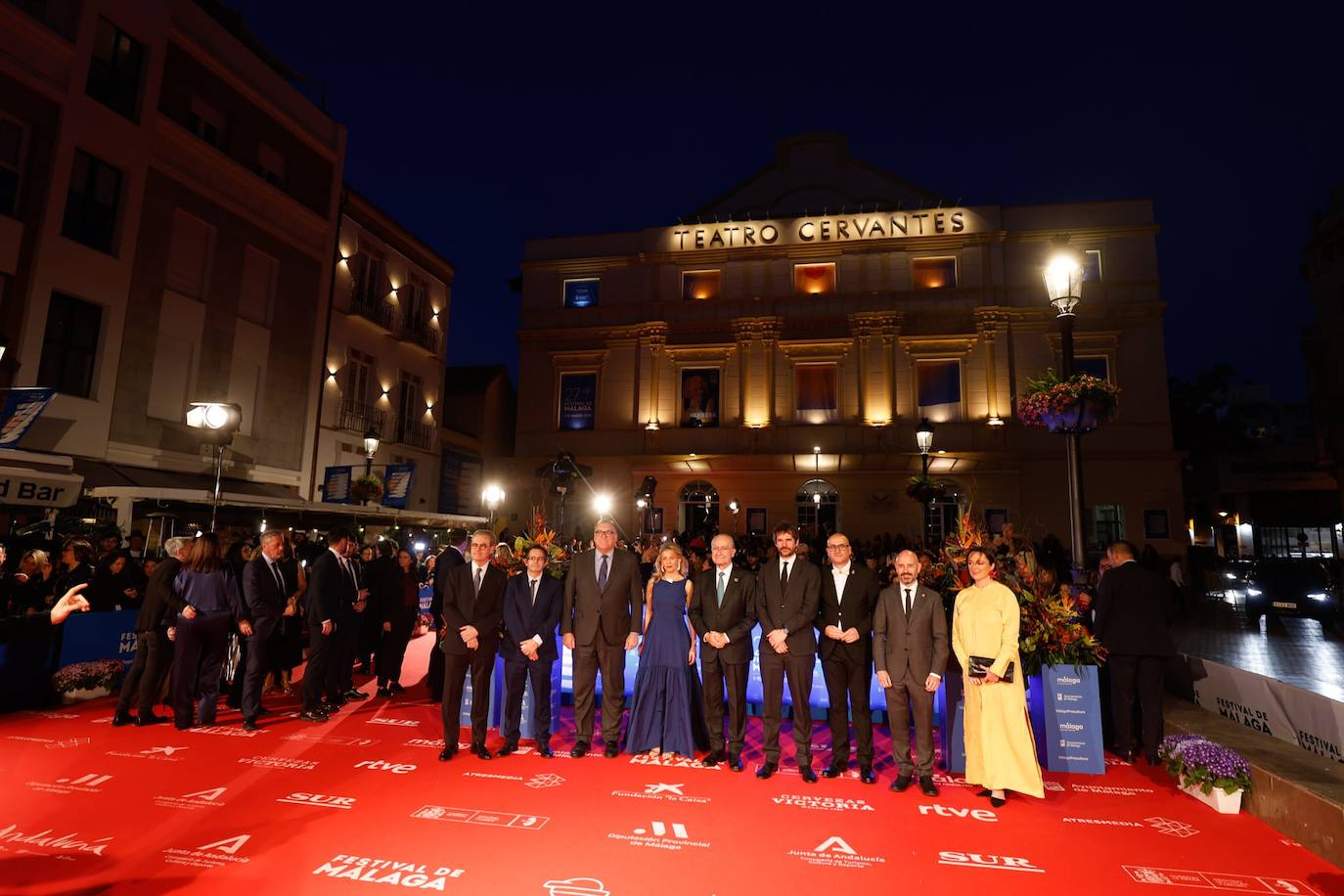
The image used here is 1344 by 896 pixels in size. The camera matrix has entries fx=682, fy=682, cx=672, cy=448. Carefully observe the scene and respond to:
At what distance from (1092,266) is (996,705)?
86.1 ft

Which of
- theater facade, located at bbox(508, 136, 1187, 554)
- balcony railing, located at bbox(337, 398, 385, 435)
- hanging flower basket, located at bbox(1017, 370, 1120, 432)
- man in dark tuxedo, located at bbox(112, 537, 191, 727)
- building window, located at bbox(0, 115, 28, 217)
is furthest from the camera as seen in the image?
theater facade, located at bbox(508, 136, 1187, 554)

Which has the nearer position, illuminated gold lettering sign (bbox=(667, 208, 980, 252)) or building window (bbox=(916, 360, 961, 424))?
building window (bbox=(916, 360, 961, 424))

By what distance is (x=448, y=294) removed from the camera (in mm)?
28547

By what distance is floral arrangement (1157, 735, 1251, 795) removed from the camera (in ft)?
16.9

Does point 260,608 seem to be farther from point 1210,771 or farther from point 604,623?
point 1210,771

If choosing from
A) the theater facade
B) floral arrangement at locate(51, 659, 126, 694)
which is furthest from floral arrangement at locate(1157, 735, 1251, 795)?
the theater facade

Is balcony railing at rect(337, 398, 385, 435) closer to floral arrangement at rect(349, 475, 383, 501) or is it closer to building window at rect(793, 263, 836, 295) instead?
floral arrangement at rect(349, 475, 383, 501)

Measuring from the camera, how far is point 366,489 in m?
17.9

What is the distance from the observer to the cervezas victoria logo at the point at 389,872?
3.93 m

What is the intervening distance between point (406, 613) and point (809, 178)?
26145 millimetres

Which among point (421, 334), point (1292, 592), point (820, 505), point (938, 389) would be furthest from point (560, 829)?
point (938, 389)

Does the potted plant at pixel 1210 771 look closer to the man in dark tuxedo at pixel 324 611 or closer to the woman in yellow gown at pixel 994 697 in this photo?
the woman in yellow gown at pixel 994 697

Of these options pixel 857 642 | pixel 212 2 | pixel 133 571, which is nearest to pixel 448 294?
pixel 212 2

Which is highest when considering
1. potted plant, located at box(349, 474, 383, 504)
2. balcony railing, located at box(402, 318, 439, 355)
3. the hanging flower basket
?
balcony railing, located at box(402, 318, 439, 355)
